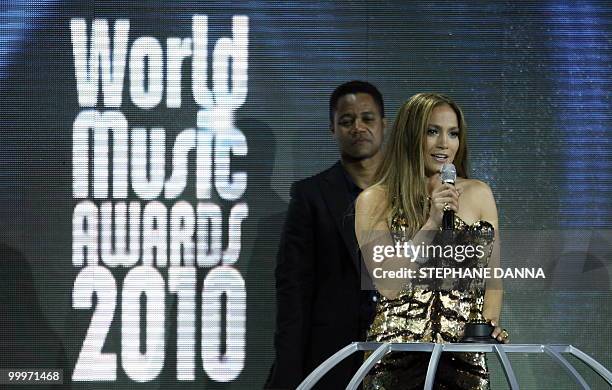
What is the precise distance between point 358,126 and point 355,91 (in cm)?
17

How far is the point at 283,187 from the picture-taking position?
15.5ft

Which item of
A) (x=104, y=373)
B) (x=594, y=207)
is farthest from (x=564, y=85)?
(x=104, y=373)

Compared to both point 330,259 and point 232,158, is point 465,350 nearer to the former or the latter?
point 330,259

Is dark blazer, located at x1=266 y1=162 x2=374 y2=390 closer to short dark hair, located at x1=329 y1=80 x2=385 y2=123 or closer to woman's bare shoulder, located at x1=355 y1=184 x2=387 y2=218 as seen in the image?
short dark hair, located at x1=329 y1=80 x2=385 y2=123

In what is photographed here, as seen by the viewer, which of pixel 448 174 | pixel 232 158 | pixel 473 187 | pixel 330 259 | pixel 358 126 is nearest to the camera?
pixel 448 174

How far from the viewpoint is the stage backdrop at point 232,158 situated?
15.5ft

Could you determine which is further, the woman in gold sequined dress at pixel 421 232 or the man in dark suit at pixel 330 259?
the man in dark suit at pixel 330 259

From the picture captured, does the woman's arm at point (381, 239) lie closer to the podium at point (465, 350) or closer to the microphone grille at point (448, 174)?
the microphone grille at point (448, 174)

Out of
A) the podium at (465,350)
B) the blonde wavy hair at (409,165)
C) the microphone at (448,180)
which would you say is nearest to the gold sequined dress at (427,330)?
the blonde wavy hair at (409,165)

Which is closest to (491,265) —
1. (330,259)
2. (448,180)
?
(448,180)

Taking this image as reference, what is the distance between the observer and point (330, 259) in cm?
443

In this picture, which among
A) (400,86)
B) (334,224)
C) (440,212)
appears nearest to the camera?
(440,212)

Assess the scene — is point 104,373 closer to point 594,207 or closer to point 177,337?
point 177,337

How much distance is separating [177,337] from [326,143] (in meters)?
0.97
